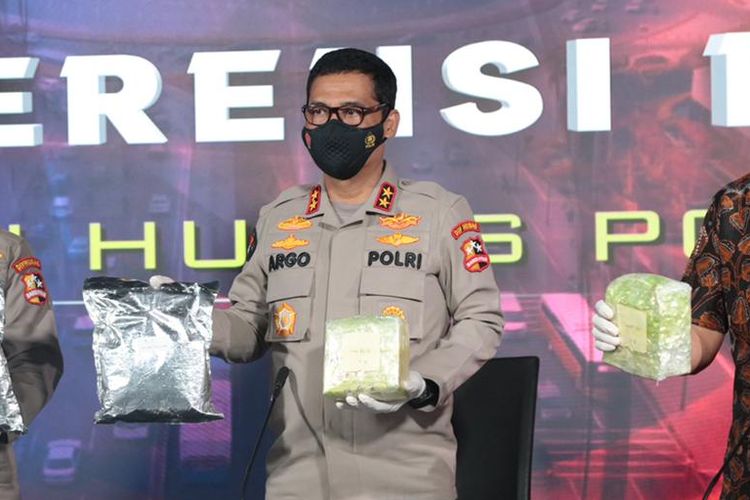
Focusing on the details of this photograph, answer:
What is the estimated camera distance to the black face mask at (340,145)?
233cm

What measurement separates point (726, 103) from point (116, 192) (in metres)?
1.96

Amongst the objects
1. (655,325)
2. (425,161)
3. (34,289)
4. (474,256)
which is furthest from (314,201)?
(425,161)

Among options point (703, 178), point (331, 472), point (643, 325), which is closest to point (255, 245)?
point (331, 472)

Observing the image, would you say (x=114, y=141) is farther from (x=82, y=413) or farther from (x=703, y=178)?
(x=703, y=178)

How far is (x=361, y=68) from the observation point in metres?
2.38

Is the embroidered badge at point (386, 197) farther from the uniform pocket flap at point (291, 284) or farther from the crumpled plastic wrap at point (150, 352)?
the crumpled plastic wrap at point (150, 352)

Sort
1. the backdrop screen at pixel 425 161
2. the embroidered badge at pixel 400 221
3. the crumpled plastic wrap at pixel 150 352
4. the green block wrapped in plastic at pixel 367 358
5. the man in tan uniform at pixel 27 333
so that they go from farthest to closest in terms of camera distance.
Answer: the backdrop screen at pixel 425 161 < the man in tan uniform at pixel 27 333 < the embroidered badge at pixel 400 221 < the crumpled plastic wrap at pixel 150 352 < the green block wrapped in plastic at pixel 367 358

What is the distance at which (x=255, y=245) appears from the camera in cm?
251

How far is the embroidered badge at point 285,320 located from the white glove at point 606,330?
683mm

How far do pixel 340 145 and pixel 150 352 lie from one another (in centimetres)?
58

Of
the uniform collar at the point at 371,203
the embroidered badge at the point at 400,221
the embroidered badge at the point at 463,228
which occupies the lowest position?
the embroidered badge at the point at 463,228

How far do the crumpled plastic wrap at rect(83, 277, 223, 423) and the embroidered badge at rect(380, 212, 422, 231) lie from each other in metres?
0.43

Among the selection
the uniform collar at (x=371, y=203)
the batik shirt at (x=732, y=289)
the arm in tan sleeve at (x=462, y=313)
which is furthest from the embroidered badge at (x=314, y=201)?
the batik shirt at (x=732, y=289)

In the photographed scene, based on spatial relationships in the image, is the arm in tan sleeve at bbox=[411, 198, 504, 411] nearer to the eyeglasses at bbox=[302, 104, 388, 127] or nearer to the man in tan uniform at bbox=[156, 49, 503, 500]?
the man in tan uniform at bbox=[156, 49, 503, 500]
